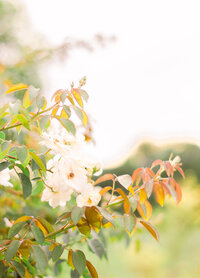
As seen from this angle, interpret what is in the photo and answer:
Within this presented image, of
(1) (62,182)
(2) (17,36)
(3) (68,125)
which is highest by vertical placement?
(2) (17,36)

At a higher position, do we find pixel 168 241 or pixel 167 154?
pixel 167 154

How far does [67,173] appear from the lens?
0.75 meters

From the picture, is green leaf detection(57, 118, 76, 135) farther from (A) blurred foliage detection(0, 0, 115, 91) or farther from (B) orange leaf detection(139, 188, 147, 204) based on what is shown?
(A) blurred foliage detection(0, 0, 115, 91)

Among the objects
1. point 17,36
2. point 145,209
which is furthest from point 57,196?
point 17,36

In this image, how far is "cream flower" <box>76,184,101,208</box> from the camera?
75 centimetres

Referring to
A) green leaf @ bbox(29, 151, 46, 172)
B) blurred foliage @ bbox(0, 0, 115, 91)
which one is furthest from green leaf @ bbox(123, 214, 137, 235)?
blurred foliage @ bbox(0, 0, 115, 91)

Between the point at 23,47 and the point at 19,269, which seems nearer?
Result: the point at 19,269

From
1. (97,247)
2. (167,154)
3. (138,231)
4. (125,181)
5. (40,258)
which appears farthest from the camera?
(167,154)

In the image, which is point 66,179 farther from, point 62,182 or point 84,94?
point 84,94

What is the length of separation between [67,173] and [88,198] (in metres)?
0.08

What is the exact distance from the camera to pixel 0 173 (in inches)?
33.8

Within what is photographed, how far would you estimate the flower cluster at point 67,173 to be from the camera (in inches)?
29.1

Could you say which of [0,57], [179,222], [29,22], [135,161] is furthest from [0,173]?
[135,161]

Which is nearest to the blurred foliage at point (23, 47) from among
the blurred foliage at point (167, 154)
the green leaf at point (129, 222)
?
the green leaf at point (129, 222)
